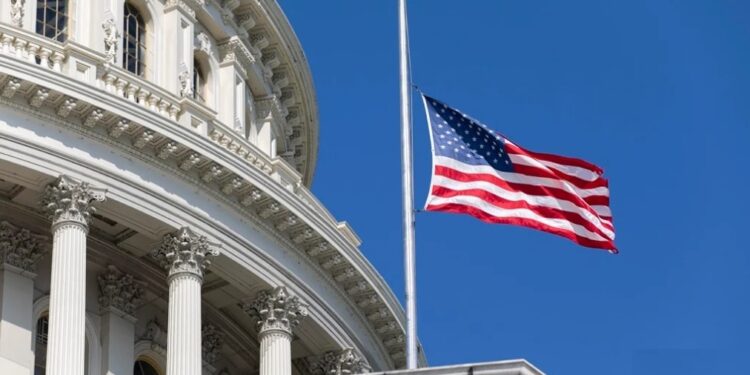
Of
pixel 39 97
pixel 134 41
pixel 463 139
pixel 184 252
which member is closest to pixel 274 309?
pixel 184 252

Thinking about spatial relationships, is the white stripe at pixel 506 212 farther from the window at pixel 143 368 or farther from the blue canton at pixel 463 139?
the window at pixel 143 368

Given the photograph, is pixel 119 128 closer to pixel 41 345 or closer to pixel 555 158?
pixel 41 345

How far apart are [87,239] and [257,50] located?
461 inches

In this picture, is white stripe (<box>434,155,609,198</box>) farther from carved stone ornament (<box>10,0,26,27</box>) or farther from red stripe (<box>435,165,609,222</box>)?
carved stone ornament (<box>10,0,26,27</box>)

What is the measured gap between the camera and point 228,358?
51.2m

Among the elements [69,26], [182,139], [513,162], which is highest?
[69,26]

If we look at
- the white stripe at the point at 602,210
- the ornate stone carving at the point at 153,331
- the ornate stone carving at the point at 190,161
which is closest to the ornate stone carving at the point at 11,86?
the ornate stone carving at the point at 190,161

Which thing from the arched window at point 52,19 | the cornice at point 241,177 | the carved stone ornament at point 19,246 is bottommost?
the carved stone ornament at point 19,246

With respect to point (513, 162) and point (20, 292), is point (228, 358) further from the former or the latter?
point (513, 162)

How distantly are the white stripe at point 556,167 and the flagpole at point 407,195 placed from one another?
1819 millimetres

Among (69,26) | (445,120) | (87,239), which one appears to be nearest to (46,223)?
(87,239)

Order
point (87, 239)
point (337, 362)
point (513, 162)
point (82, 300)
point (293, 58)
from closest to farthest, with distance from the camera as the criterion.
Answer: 1. point (513, 162)
2. point (82, 300)
3. point (87, 239)
4. point (337, 362)
5. point (293, 58)

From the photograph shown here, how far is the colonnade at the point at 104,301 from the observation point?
43256 mm

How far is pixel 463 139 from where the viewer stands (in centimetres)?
3909
